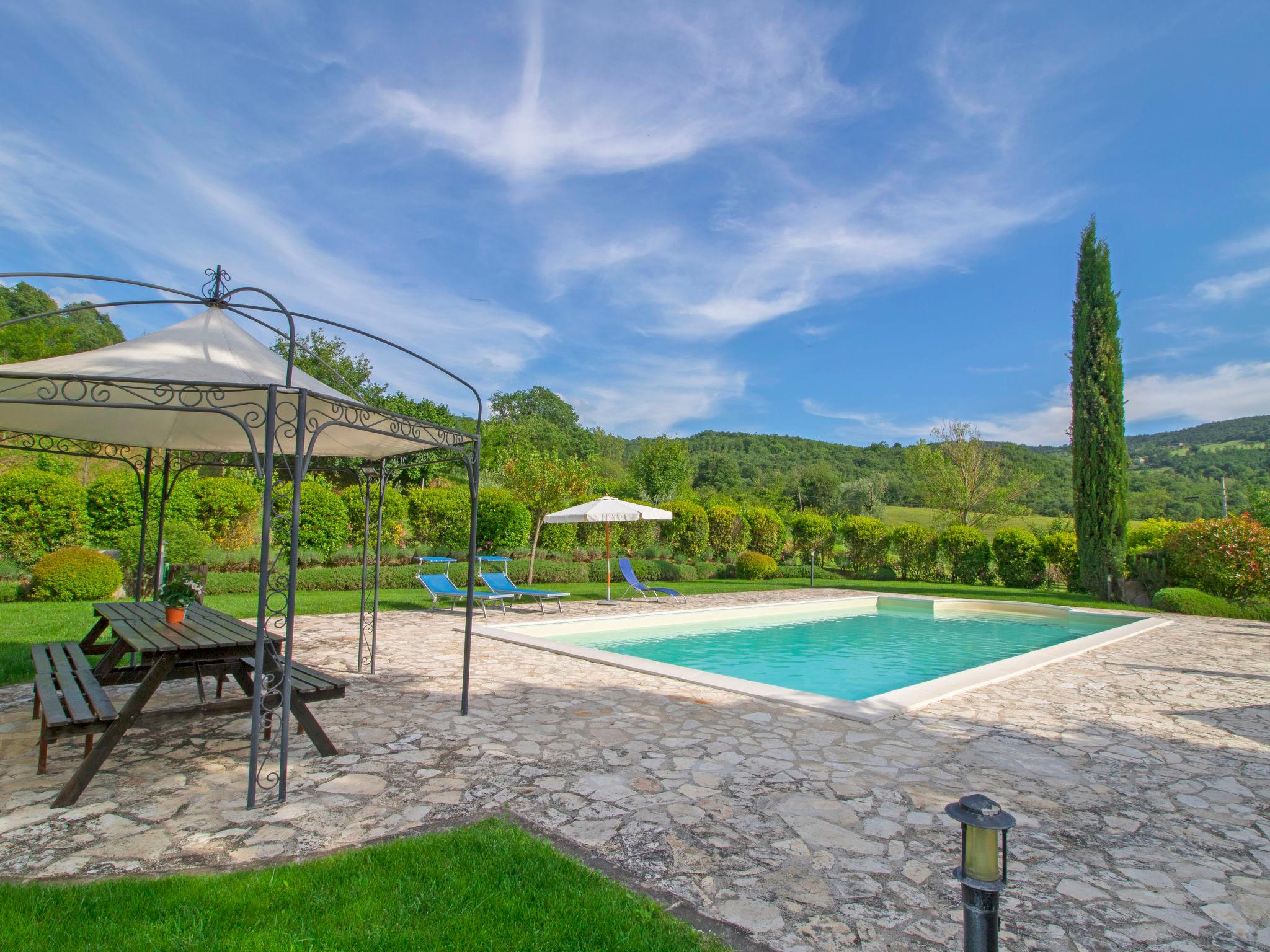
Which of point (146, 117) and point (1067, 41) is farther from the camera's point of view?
point (146, 117)

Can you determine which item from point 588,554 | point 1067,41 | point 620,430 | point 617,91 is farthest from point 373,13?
point 620,430

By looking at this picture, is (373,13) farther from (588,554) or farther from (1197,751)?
(588,554)

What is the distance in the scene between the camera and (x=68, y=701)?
3379mm

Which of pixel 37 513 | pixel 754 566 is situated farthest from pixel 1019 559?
pixel 37 513

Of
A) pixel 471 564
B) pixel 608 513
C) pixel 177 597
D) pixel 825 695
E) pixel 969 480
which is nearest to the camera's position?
pixel 177 597

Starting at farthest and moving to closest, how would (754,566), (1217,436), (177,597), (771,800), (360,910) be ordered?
(1217,436), (754,566), (177,597), (771,800), (360,910)

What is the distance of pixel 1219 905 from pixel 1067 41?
10.8 m

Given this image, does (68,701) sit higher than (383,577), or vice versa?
(68,701)

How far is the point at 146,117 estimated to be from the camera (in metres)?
10.3

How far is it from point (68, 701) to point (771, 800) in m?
3.61

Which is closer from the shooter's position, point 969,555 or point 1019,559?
point 1019,559

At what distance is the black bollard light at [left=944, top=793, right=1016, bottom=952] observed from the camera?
1.73m

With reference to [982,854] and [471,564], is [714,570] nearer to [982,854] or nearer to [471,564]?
[471,564]

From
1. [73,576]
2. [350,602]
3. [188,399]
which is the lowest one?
[350,602]
